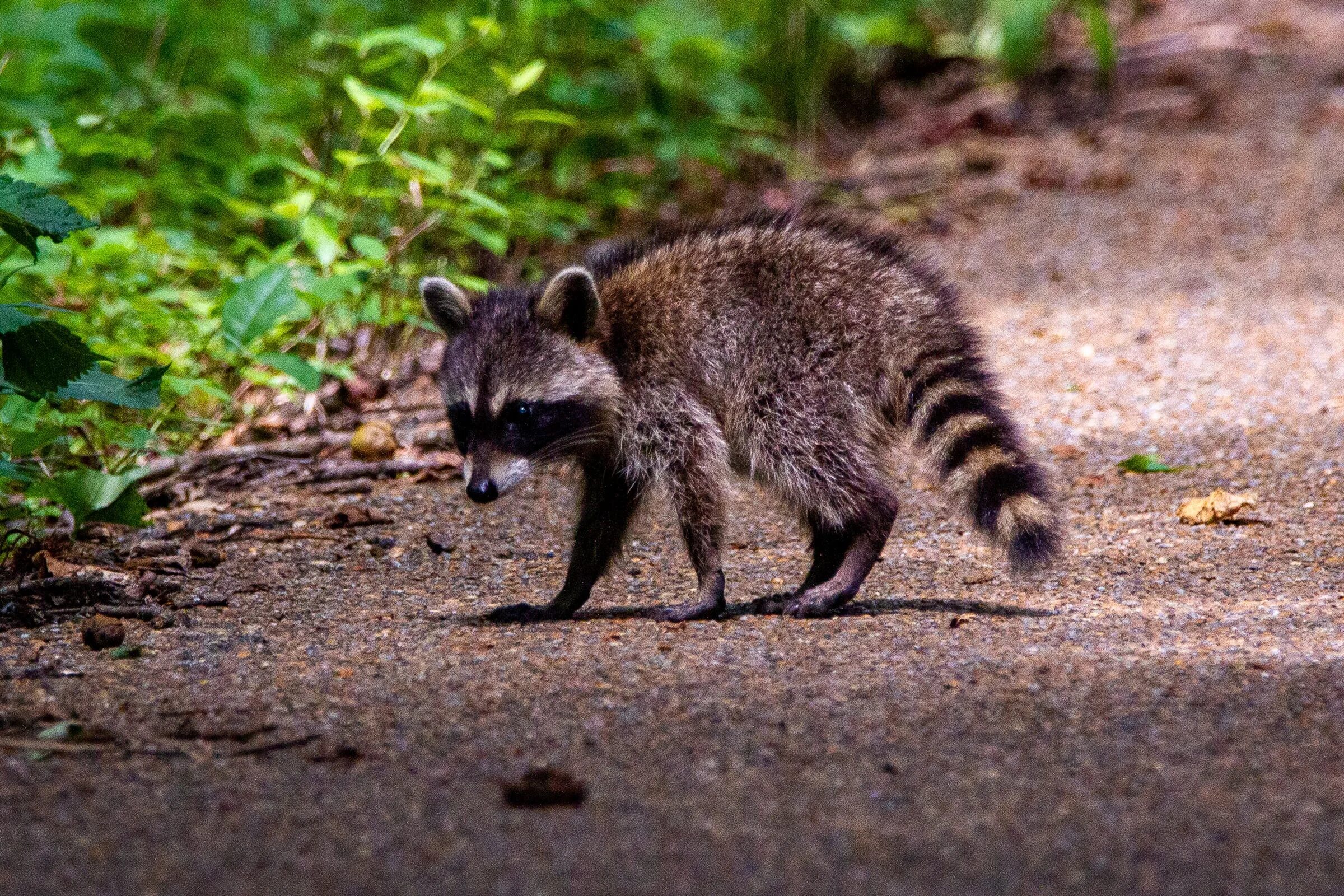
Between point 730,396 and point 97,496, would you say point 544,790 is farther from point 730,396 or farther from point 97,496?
point 97,496

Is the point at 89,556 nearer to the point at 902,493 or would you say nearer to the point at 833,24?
the point at 902,493

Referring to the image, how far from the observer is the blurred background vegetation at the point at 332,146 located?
5566 mm

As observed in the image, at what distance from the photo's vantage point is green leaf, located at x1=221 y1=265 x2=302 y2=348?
498 centimetres

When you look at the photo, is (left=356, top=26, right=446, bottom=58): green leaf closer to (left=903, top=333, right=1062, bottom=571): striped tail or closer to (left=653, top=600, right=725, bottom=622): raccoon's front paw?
(left=903, top=333, right=1062, bottom=571): striped tail

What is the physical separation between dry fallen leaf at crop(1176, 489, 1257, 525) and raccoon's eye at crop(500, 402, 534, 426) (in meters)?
2.18

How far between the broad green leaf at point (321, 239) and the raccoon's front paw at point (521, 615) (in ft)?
6.17

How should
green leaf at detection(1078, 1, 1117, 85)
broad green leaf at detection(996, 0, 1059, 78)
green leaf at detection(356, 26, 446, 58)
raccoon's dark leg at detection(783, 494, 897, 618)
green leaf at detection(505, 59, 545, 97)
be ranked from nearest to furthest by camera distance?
raccoon's dark leg at detection(783, 494, 897, 618)
green leaf at detection(356, 26, 446, 58)
green leaf at detection(505, 59, 545, 97)
green leaf at detection(1078, 1, 1117, 85)
broad green leaf at detection(996, 0, 1059, 78)

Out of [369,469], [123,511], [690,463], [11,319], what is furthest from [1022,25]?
[11,319]

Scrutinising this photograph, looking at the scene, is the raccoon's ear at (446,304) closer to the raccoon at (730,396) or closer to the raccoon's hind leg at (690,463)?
the raccoon at (730,396)

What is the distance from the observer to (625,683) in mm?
3410

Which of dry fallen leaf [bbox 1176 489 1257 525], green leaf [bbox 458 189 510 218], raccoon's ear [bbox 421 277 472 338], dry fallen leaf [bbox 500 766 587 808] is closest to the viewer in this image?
dry fallen leaf [bbox 500 766 587 808]

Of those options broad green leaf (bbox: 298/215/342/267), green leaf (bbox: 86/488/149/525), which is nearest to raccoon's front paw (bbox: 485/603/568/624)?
green leaf (bbox: 86/488/149/525)

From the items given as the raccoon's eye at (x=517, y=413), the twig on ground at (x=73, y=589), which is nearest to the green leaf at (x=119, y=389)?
the twig on ground at (x=73, y=589)

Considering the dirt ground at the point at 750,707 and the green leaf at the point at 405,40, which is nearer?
the dirt ground at the point at 750,707
